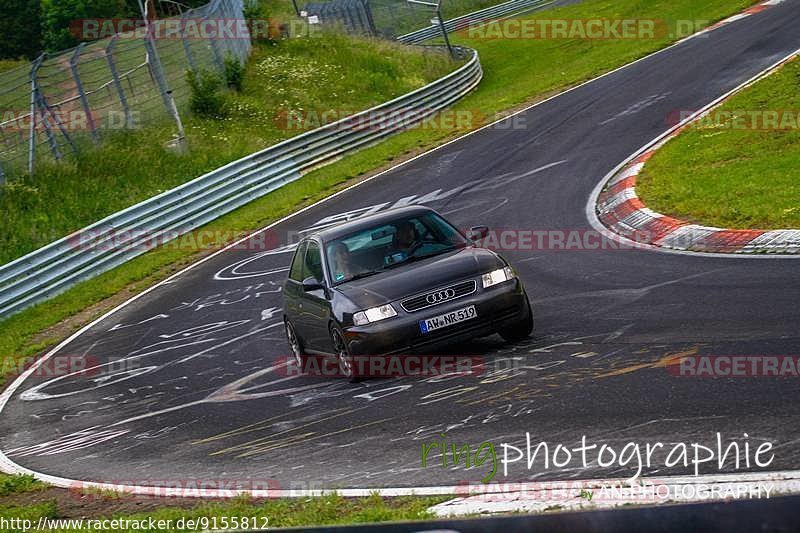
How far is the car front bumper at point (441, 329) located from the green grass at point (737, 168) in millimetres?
4186

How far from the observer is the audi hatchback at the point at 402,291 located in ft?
33.7

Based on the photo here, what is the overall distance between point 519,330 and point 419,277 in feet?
3.54

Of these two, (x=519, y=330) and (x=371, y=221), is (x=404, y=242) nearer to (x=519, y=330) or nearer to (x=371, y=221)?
(x=371, y=221)

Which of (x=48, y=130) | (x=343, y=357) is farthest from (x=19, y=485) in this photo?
(x=48, y=130)

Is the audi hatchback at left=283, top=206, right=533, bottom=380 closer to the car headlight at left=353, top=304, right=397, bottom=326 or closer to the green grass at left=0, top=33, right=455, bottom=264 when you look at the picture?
the car headlight at left=353, top=304, right=397, bottom=326

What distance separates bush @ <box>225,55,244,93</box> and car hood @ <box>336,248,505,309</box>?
2860 centimetres

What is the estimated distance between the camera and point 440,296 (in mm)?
10375

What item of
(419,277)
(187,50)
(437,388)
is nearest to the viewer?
(437,388)

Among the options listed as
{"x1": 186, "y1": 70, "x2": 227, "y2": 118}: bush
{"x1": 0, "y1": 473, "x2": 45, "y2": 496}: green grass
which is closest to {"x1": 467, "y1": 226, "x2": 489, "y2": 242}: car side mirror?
{"x1": 0, "y1": 473, "x2": 45, "y2": 496}: green grass

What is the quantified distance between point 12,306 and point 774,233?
14.8 metres

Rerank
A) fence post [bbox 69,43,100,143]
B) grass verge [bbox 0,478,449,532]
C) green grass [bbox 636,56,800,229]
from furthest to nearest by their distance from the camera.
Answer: fence post [bbox 69,43,100,143]
green grass [bbox 636,56,800,229]
grass verge [bbox 0,478,449,532]

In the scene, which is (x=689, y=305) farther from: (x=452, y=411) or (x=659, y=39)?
(x=659, y=39)

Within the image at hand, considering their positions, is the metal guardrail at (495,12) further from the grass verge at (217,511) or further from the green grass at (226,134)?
the grass verge at (217,511)

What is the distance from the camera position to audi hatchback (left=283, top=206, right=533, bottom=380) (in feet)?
33.7
